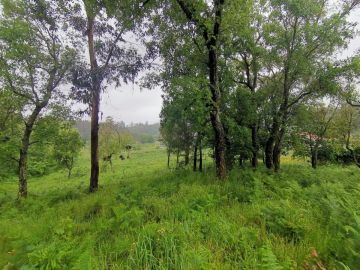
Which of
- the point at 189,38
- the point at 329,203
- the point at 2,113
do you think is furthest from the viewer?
the point at 2,113

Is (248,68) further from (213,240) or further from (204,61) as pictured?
(213,240)

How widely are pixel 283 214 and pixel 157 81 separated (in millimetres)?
10017

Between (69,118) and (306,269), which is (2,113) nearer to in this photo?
(69,118)

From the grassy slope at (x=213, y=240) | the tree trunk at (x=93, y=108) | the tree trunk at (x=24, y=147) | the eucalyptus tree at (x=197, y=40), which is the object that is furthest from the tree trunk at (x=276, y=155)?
the tree trunk at (x=24, y=147)

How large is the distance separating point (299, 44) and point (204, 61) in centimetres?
526

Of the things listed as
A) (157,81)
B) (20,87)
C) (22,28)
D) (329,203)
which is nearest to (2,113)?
(20,87)

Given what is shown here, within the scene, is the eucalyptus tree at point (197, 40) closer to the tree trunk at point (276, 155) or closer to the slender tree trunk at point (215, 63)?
the slender tree trunk at point (215, 63)

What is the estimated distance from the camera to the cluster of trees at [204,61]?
9.78 metres

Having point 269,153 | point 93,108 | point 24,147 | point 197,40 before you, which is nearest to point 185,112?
point 197,40

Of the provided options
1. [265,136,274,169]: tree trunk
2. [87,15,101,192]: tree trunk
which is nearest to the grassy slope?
[87,15,101,192]: tree trunk

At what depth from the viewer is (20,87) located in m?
12.6

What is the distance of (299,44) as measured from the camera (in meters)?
11.8

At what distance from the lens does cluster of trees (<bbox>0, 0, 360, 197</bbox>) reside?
978 centimetres

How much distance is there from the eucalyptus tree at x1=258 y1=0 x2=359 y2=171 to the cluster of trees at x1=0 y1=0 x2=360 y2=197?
2.1 inches
